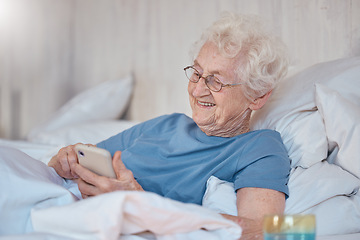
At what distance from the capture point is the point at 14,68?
156 inches

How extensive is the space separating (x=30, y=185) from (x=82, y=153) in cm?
16

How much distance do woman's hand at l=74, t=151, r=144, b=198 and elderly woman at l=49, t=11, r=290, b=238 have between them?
0.20 meters

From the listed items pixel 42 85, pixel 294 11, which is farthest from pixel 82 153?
pixel 42 85

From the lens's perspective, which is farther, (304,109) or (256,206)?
(304,109)

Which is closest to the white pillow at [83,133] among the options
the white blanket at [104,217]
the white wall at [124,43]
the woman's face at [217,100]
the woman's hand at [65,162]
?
the white wall at [124,43]

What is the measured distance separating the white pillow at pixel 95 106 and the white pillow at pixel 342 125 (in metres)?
1.69

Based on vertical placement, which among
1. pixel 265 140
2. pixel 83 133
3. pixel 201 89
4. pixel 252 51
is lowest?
pixel 83 133

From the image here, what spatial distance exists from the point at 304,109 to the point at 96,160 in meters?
0.77

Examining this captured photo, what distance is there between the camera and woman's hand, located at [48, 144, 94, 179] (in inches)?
56.7

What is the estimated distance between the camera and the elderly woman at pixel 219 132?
1423mm

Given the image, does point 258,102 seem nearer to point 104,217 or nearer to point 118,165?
point 118,165

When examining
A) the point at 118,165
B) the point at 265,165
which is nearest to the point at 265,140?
the point at 265,165

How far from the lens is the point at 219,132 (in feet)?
5.25

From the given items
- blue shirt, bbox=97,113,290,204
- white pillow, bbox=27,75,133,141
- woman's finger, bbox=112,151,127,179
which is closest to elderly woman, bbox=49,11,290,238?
blue shirt, bbox=97,113,290,204
